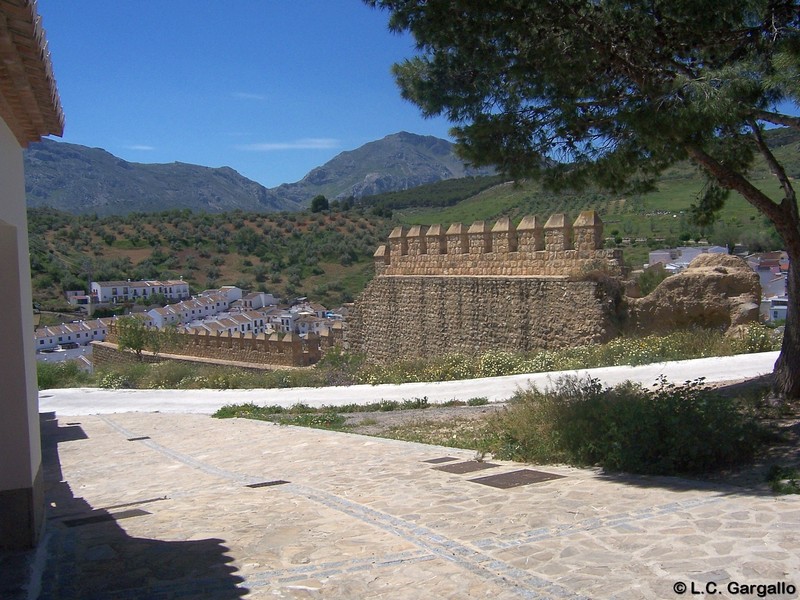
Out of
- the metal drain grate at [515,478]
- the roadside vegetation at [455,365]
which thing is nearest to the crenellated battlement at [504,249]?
the roadside vegetation at [455,365]

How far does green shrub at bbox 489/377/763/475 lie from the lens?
6.32 metres

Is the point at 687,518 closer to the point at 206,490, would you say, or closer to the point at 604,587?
the point at 604,587

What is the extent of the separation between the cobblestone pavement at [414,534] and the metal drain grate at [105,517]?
0.08ft

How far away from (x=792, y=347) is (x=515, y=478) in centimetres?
384

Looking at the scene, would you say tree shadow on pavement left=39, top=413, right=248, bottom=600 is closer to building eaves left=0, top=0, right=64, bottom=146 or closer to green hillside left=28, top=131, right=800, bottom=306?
building eaves left=0, top=0, right=64, bottom=146

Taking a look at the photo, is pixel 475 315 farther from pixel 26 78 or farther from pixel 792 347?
pixel 26 78

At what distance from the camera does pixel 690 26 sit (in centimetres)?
781

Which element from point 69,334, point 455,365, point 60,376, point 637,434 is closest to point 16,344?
point 637,434

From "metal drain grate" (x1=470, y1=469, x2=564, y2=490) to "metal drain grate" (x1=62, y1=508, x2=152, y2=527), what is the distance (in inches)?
115

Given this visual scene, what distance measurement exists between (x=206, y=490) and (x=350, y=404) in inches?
241

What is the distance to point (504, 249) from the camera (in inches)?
631

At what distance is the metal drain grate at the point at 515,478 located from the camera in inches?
245

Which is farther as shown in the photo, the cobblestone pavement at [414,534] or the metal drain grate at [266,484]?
the metal drain grate at [266,484]

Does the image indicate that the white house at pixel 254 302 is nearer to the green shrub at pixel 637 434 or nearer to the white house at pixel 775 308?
the white house at pixel 775 308
